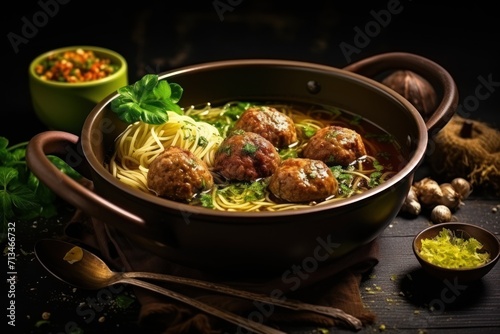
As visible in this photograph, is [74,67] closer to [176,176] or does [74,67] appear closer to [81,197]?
[176,176]

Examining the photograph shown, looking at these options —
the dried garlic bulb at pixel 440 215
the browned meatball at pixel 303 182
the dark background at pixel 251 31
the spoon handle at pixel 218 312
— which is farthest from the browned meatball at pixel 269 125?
the dark background at pixel 251 31

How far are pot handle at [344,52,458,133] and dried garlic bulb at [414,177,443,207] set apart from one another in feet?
1.67

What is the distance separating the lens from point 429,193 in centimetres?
625

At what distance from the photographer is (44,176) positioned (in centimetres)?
480


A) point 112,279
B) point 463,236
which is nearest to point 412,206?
point 463,236

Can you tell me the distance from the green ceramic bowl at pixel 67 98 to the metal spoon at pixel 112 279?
184 centimetres

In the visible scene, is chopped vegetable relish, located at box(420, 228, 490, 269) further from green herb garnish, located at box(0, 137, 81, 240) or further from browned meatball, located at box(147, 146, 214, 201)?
green herb garnish, located at box(0, 137, 81, 240)

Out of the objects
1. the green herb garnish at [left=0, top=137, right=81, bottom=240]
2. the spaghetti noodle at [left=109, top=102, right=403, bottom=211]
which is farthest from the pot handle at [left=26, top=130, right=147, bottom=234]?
the green herb garnish at [left=0, top=137, right=81, bottom=240]

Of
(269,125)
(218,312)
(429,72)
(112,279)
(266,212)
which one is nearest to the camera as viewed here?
(266,212)

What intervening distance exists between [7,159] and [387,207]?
2895mm

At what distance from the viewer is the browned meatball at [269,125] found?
19.5ft

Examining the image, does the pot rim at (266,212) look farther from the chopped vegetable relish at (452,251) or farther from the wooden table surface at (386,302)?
the wooden table surface at (386,302)

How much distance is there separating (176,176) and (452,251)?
71.3 inches

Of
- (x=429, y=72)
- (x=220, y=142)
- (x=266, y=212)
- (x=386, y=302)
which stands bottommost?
(x=386, y=302)
